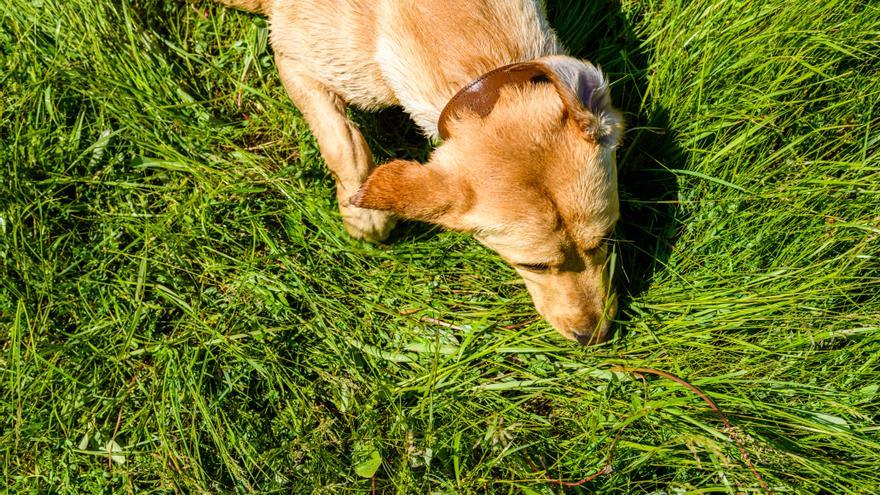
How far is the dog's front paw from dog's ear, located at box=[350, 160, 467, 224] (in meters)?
0.83

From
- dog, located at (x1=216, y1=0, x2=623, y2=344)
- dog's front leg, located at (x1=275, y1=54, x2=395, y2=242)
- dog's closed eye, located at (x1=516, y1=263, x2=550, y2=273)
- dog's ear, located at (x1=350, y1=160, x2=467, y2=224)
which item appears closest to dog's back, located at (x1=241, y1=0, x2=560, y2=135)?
dog, located at (x1=216, y1=0, x2=623, y2=344)

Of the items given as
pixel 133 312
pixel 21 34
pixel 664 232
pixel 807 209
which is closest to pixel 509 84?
pixel 664 232

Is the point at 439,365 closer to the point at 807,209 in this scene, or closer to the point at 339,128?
the point at 339,128

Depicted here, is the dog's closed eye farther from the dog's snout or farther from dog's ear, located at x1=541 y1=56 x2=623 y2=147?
dog's ear, located at x1=541 y1=56 x2=623 y2=147

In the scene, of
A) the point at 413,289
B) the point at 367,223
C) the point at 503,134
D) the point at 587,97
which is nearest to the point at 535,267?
the point at 503,134

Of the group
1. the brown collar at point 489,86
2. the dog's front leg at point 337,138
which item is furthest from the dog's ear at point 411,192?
the dog's front leg at point 337,138

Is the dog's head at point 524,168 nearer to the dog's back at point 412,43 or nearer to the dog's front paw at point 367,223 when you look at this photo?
the dog's back at point 412,43

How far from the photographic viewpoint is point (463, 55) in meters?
2.80

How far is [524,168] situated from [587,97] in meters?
0.40

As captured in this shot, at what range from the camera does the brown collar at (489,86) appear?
2.66 meters

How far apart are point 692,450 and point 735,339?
0.63m

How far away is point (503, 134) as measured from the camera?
2.68m

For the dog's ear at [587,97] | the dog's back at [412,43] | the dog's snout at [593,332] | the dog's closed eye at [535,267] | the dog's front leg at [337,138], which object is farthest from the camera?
the dog's front leg at [337,138]

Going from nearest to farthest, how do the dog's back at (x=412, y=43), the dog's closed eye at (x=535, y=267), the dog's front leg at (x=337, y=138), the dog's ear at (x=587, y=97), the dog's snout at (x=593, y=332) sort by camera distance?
the dog's ear at (x=587, y=97) < the dog's back at (x=412, y=43) < the dog's closed eye at (x=535, y=267) < the dog's snout at (x=593, y=332) < the dog's front leg at (x=337, y=138)
